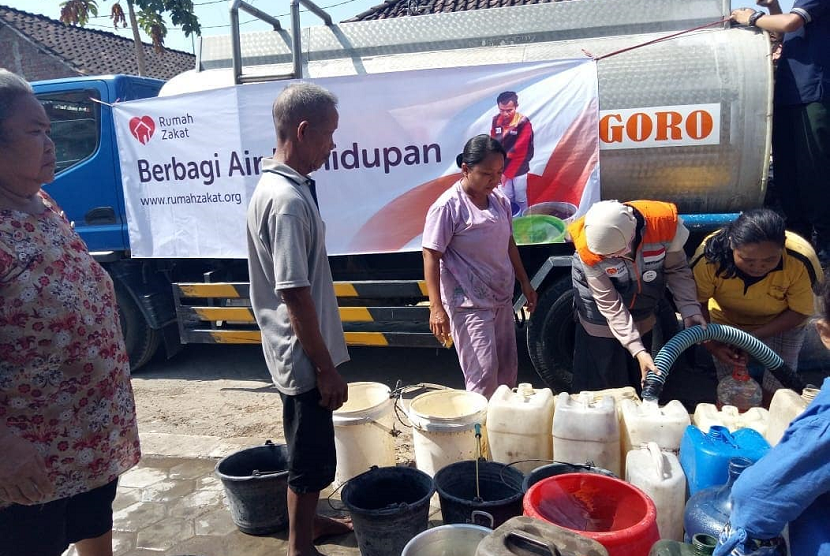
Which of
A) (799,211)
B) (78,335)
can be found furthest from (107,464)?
(799,211)

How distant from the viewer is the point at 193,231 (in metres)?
4.52

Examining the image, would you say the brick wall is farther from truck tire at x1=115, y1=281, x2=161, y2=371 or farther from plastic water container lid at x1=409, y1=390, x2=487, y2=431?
plastic water container lid at x1=409, y1=390, x2=487, y2=431

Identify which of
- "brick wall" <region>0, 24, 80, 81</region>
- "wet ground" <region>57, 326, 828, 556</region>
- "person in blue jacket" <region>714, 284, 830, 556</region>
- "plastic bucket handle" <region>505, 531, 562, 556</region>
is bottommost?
"wet ground" <region>57, 326, 828, 556</region>

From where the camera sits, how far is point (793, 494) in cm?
124

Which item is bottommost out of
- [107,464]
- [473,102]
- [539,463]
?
[539,463]

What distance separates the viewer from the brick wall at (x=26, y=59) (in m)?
15.9

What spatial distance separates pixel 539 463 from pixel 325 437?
0.93m

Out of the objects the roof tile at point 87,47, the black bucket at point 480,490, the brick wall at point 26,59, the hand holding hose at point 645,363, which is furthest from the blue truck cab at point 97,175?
the brick wall at point 26,59

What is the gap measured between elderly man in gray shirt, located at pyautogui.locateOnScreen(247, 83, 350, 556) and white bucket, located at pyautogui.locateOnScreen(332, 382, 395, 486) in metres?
0.56

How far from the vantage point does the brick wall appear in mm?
15875

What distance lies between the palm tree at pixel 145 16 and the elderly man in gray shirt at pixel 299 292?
12547mm

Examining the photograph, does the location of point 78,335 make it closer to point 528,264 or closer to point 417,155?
point 417,155

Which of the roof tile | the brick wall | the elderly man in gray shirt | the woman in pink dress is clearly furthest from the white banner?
the brick wall

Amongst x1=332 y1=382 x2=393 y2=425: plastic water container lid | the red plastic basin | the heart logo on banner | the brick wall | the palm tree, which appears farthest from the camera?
the brick wall
